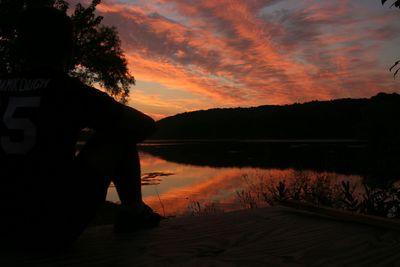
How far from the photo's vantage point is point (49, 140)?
6.76 feet

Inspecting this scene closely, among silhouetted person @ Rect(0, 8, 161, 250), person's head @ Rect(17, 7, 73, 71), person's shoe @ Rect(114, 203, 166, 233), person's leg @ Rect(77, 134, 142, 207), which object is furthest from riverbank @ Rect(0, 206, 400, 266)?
person's head @ Rect(17, 7, 73, 71)

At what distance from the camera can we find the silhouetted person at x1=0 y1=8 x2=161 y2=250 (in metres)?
2.06

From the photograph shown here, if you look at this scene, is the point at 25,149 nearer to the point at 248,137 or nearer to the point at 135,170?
the point at 135,170

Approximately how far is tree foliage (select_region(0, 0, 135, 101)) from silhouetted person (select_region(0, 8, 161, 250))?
1369 cm

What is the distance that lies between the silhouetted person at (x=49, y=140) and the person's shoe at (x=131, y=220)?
20.0 inches

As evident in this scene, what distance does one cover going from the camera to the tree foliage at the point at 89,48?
14.5 meters

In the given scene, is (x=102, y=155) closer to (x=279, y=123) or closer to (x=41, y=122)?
(x=41, y=122)

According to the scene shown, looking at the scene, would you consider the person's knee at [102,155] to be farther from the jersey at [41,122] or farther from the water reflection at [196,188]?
the water reflection at [196,188]

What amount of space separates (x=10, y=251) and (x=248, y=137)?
12335 cm

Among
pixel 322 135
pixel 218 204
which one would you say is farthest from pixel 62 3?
pixel 322 135

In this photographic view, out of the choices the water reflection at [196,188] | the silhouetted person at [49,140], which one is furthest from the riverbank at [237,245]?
the water reflection at [196,188]

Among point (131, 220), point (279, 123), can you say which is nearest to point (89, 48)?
point (131, 220)

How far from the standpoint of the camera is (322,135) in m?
104

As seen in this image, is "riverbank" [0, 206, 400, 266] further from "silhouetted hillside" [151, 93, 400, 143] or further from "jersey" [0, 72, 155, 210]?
"silhouetted hillside" [151, 93, 400, 143]
